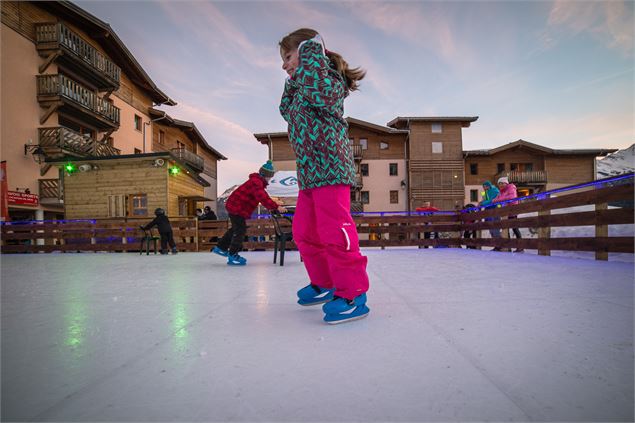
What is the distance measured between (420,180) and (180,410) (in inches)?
984

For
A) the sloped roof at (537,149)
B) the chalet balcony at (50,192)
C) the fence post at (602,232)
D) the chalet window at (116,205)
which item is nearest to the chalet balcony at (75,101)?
the chalet balcony at (50,192)

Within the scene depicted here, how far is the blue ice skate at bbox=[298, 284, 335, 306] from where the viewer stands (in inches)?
72.6

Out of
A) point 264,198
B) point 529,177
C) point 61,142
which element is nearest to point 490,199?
point 264,198

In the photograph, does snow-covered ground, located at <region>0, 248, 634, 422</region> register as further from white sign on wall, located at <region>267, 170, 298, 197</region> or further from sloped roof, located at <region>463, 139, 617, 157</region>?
sloped roof, located at <region>463, 139, 617, 157</region>

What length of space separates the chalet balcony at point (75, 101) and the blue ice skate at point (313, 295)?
15.5 meters

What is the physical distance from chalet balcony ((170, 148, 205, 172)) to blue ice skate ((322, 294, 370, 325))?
68.3 ft

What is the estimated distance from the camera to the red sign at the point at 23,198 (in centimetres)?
1109

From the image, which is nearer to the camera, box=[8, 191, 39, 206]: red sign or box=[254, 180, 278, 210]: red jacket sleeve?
box=[254, 180, 278, 210]: red jacket sleeve

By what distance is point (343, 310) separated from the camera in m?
1.49

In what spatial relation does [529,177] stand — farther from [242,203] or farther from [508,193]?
[242,203]

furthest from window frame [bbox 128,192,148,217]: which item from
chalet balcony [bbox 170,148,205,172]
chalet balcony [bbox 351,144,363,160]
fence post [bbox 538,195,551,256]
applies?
chalet balcony [bbox 351,144,363,160]

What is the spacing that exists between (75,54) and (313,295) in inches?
679

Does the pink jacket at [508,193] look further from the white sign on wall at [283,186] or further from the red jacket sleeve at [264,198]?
the white sign on wall at [283,186]

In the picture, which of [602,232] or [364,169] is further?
[364,169]
